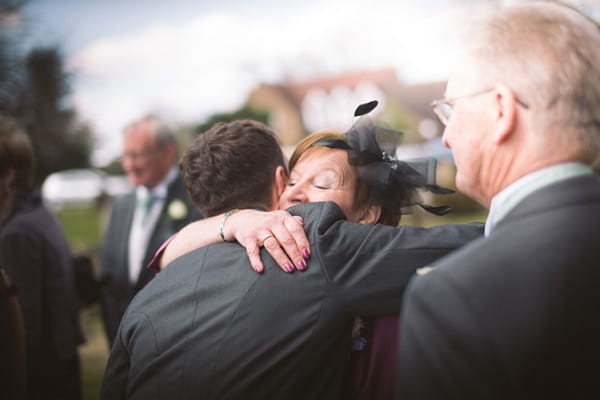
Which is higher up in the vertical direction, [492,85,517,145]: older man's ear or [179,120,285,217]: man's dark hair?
[492,85,517,145]: older man's ear

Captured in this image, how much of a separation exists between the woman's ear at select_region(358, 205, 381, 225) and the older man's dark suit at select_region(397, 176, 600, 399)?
41.2 inches

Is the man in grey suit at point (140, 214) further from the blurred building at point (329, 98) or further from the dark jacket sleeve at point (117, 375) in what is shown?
the blurred building at point (329, 98)

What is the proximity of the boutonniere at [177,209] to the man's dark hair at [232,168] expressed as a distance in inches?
106

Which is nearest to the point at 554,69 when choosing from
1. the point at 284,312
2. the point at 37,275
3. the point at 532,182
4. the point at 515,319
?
the point at 532,182

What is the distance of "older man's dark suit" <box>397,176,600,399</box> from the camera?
45.5 inches

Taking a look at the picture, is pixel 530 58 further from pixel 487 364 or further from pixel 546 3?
pixel 487 364

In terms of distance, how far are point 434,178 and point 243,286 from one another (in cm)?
100

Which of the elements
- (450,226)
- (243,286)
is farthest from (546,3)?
(243,286)

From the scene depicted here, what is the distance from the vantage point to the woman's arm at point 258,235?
1.75m

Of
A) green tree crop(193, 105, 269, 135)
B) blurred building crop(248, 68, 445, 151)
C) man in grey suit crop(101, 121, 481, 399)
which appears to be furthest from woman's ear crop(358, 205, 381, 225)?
blurred building crop(248, 68, 445, 151)

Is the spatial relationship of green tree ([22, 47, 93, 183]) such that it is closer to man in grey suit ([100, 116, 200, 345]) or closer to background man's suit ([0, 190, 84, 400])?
man in grey suit ([100, 116, 200, 345])

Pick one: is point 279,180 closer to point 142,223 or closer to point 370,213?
point 370,213

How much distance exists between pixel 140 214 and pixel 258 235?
3.57m

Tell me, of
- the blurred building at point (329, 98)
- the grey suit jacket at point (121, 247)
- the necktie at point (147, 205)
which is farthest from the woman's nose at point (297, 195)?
the blurred building at point (329, 98)
